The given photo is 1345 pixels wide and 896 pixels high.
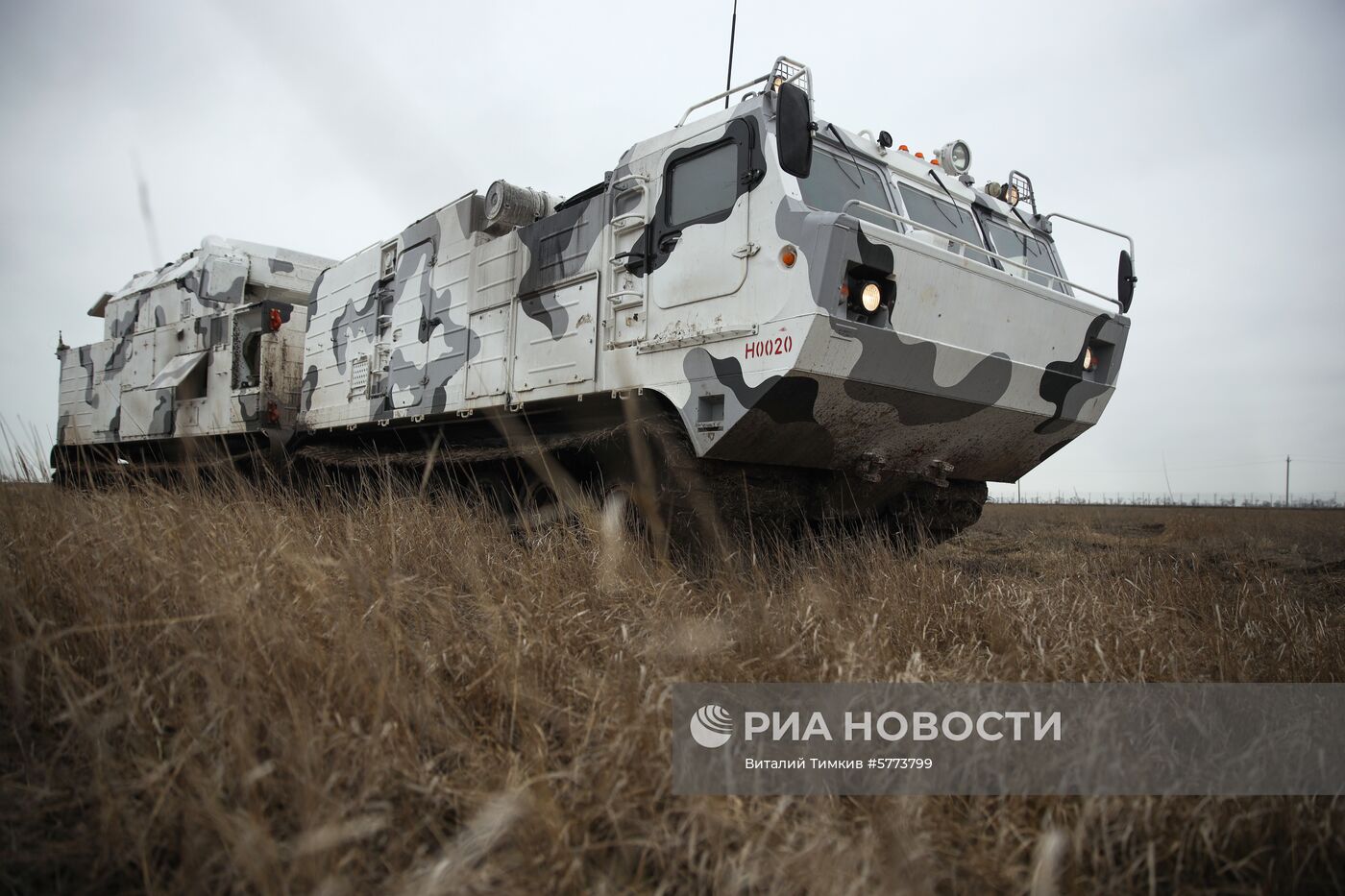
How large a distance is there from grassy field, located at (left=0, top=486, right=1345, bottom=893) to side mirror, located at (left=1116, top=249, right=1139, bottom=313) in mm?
2814

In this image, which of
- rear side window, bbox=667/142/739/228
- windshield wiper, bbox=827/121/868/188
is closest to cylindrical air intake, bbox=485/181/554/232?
rear side window, bbox=667/142/739/228

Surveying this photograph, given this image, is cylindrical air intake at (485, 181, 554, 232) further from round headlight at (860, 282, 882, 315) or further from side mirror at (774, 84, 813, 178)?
round headlight at (860, 282, 882, 315)

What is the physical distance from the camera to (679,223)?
512 cm

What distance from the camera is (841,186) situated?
201 inches

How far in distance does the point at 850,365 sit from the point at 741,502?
1.07 meters

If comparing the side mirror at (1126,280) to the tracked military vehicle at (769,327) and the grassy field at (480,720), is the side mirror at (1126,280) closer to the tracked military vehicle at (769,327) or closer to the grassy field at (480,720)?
the tracked military vehicle at (769,327)

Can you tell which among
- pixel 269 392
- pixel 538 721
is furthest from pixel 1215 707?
pixel 269 392

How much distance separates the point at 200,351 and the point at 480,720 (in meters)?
8.78

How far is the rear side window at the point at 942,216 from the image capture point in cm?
565

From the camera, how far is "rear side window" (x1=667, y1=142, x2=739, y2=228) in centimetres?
491

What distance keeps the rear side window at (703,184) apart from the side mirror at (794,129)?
0.55m

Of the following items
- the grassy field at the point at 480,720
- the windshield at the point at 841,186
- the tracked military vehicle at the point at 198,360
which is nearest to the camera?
the grassy field at the point at 480,720

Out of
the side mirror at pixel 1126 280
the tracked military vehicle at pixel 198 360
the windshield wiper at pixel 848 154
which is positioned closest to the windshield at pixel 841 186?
the windshield wiper at pixel 848 154

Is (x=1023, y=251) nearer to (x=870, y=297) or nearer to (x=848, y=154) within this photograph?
(x=848, y=154)
